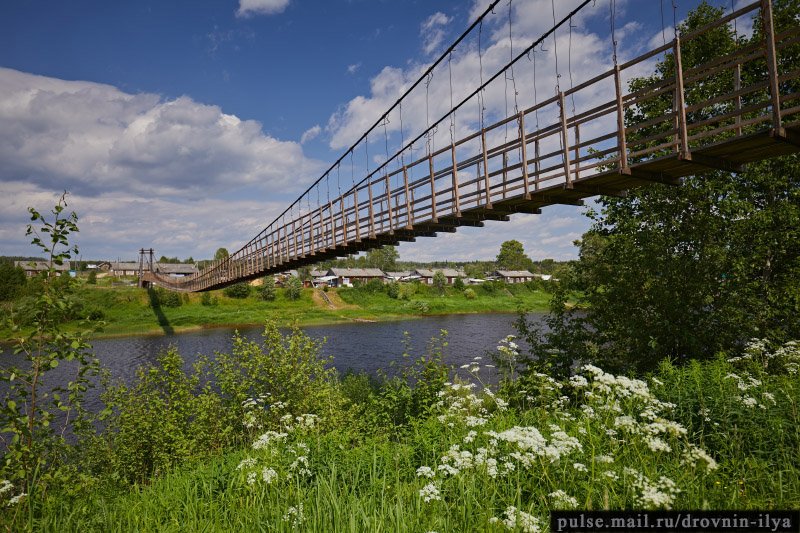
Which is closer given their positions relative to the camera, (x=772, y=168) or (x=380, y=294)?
(x=772, y=168)

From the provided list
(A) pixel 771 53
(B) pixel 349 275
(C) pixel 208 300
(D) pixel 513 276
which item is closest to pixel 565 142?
(A) pixel 771 53

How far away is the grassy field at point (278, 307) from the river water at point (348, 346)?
324 centimetres

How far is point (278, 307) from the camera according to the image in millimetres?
50750

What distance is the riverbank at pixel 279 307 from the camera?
43438 mm

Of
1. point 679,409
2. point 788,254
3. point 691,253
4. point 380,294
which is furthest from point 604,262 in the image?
point 380,294

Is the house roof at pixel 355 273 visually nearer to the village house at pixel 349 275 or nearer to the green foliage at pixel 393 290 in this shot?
the village house at pixel 349 275

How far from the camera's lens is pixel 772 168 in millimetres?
10906

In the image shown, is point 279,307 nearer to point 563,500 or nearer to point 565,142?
point 565,142

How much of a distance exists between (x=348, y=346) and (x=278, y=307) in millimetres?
23919

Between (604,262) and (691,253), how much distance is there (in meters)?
1.90

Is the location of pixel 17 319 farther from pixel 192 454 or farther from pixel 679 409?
pixel 679 409

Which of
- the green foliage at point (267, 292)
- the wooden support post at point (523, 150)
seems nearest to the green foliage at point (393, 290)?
the green foliage at point (267, 292)

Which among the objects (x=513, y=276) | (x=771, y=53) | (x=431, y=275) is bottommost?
(x=513, y=276)

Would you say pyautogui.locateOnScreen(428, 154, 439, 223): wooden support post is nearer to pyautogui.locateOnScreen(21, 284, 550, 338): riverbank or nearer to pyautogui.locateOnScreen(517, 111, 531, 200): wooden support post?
pyautogui.locateOnScreen(517, 111, 531, 200): wooden support post
